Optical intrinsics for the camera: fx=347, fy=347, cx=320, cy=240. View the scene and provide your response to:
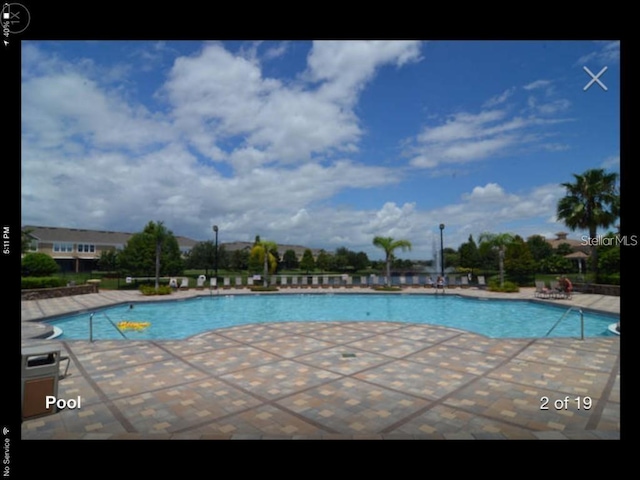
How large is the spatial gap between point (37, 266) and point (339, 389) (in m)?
22.4

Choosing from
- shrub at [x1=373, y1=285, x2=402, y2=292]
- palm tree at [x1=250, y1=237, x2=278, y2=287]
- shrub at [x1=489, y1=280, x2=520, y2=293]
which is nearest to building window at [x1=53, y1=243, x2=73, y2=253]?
palm tree at [x1=250, y1=237, x2=278, y2=287]

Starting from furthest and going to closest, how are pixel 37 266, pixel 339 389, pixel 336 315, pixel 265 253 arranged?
pixel 265 253
pixel 37 266
pixel 336 315
pixel 339 389

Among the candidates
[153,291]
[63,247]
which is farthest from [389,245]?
[63,247]

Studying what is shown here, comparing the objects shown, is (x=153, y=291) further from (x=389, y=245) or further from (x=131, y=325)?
(x=389, y=245)

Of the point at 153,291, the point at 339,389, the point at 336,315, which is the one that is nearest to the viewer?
the point at 339,389

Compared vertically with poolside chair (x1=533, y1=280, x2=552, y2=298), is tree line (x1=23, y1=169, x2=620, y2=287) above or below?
above

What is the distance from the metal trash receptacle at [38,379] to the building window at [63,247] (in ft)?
154

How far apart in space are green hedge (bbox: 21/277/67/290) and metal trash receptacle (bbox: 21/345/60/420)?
59.0 ft

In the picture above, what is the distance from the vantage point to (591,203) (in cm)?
2120

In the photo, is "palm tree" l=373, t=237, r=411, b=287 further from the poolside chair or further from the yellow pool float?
the yellow pool float

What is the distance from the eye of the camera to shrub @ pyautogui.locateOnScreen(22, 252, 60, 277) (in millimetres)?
19938
